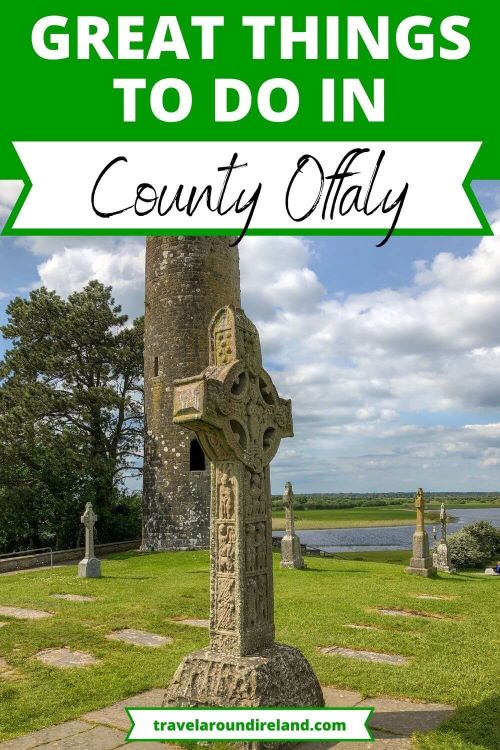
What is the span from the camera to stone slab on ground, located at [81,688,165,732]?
197 inches

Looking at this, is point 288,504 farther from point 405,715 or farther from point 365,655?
point 405,715

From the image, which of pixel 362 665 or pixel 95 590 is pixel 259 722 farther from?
pixel 95 590

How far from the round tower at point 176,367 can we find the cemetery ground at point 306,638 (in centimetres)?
636

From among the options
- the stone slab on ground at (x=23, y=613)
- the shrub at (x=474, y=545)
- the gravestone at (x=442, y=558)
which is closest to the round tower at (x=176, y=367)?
the gravestone at (x=442, y=558)

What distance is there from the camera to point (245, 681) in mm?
4520

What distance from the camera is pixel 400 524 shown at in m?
74.2

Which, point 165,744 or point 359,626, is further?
point 359,626

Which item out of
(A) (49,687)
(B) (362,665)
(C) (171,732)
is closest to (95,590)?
(A) (49,687)

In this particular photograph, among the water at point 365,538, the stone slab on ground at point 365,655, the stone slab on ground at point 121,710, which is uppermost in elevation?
the stone slab on ground at point 121,710

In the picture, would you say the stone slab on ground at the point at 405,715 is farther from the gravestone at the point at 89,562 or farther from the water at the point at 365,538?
the water at the point at 365,538

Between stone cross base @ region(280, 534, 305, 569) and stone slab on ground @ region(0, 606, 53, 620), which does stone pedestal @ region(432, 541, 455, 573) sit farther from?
stone slab on ground @ region(0, 606, 53, 620)

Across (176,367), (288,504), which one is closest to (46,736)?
(288,504)

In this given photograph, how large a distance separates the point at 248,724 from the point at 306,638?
3679 mm

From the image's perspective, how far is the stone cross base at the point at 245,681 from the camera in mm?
4516
